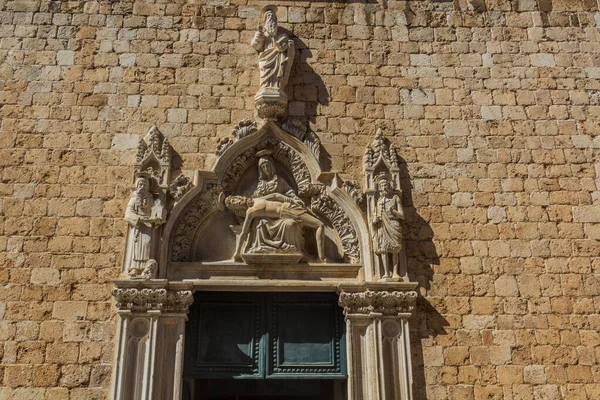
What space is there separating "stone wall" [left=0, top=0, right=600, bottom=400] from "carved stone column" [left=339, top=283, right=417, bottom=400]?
0.19 m

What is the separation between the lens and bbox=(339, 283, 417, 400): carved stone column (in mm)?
5660

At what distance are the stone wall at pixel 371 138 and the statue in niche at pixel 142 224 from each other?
21 cm

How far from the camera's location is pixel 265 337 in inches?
237

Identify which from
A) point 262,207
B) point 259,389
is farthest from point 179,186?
point 259,389

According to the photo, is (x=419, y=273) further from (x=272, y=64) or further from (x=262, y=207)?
(x=272, y=64)

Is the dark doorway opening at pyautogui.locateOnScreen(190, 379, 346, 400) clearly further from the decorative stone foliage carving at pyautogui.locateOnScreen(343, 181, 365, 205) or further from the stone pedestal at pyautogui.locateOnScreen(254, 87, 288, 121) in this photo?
the stone pedestal at pyautogui.locateOnScreen(254, 87, 288, 121)

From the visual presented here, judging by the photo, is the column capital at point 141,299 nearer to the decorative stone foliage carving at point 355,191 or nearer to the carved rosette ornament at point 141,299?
the carved rosette ornament at point 141,299

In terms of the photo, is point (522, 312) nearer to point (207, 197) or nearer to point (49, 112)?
point (207, 197)

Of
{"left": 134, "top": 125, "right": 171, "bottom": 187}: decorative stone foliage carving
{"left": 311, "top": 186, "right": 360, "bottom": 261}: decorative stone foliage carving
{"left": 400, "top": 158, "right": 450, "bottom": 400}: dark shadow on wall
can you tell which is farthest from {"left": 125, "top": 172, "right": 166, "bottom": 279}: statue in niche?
{"left": 400, "top": 158, "right": 450, "bottom": 400}: dark shadow on wall

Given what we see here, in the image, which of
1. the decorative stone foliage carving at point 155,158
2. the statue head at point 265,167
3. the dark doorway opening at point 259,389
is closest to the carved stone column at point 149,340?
the decorative stone foliage carving at point 155,158

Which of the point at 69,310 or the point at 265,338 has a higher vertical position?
the point at 69,310

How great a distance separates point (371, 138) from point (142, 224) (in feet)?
8.45

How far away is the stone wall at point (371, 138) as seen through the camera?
5844 mm

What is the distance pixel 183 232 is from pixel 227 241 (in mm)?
452
